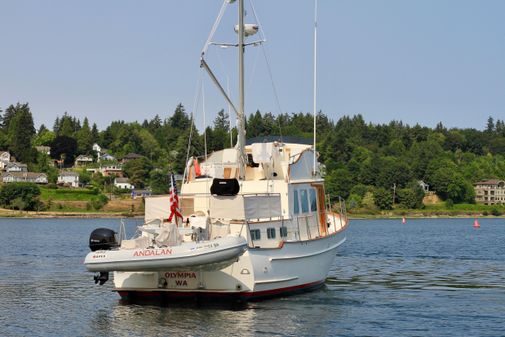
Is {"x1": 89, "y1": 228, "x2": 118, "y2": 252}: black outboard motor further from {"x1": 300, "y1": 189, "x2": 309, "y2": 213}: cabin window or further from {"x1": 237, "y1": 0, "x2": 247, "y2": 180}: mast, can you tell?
{"x1": 300, "y1": 189, "x2": 309, "y2": 213}: cabin window

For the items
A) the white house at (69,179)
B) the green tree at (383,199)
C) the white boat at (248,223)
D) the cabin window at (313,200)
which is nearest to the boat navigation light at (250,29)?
the white boat at (248,223)

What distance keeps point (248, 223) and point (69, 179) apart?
172776 millimetres

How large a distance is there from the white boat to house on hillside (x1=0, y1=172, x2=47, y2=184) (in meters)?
156

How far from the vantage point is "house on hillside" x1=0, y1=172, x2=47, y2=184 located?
184m

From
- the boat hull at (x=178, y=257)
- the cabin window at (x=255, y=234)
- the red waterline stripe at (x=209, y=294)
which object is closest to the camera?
the boat hull at (x=178, y=257)

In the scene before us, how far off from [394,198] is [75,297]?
158 meters

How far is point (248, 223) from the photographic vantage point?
29.7 metres

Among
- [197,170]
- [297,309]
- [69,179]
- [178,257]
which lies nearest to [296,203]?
[197,170]

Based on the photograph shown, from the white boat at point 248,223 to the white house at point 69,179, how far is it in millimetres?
164090

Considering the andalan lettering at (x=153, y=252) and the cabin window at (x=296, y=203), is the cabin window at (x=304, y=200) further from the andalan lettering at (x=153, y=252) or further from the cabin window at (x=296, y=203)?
the andalan lettering at (x=153, y=252)

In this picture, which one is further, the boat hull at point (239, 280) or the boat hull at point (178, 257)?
the boat hull at point (239, 280)

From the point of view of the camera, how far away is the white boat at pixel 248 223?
2897 centimetres

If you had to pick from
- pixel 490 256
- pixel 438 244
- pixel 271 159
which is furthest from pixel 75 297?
pixel 438 244

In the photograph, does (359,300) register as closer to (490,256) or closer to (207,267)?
(207,267)
